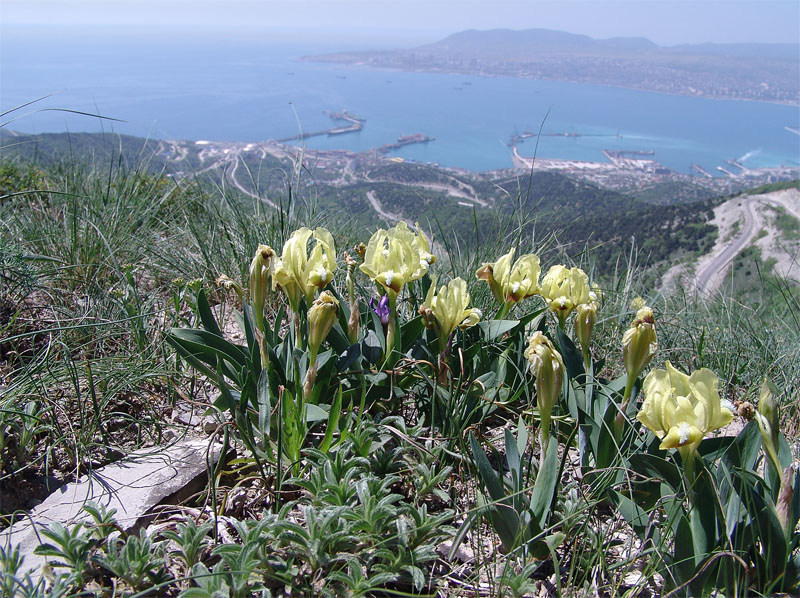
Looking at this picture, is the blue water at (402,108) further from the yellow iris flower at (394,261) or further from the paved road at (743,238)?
the yellow iris flower at (394,261)

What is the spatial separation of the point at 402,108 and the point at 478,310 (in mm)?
88929

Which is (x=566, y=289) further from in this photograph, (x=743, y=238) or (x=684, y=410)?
(x=743, y=238)

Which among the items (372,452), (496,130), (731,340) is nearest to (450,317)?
(372,452)

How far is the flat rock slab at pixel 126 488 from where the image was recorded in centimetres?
138

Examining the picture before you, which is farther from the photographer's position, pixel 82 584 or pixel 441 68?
pixel 441 68

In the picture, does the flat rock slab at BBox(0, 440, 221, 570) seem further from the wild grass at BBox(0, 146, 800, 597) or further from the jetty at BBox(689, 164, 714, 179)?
the jetty at BBox(689, 164, 714, 179)

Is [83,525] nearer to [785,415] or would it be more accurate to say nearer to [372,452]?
[372,452]

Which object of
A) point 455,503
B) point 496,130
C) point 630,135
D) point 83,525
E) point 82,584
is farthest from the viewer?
point 630,135

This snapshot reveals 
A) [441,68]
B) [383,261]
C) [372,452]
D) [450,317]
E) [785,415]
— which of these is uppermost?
[441,68]

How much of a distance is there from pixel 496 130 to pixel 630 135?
85.3 ft

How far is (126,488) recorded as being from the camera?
1536 millimetres

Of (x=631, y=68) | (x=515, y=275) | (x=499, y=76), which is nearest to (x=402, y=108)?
(x=499, y=76)

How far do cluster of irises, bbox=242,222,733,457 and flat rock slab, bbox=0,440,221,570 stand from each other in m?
0.49

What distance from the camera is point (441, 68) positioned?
476ft
